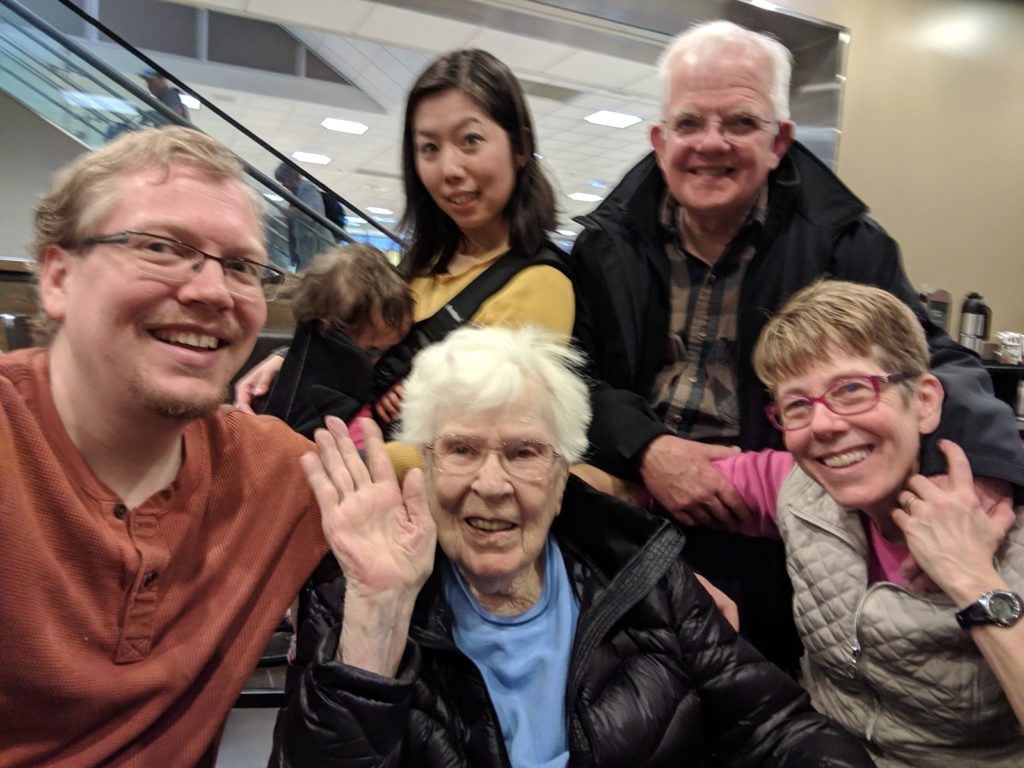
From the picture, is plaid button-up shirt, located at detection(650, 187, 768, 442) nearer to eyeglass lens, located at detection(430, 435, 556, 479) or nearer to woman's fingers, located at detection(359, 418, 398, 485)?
eyeglass lens, located at detection(430, 435, 556, 479)

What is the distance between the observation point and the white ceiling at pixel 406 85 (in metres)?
3.73

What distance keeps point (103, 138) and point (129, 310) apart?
4800 mm

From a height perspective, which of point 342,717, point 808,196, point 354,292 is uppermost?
point 808,196

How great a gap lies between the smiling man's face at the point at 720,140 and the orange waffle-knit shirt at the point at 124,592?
49.9 inches

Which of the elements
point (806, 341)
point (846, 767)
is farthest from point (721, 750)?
point (806, 341)

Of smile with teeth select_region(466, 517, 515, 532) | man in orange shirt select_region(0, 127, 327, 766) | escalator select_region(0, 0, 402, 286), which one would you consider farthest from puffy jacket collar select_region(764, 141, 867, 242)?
escalator select_region(0, 0, 402, 286)

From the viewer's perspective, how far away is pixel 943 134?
405 centimetres

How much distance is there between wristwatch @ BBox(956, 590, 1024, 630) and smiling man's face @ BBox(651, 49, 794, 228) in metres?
1.07

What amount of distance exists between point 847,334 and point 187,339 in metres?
1.24

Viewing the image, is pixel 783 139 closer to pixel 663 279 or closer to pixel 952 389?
pixel 663 279

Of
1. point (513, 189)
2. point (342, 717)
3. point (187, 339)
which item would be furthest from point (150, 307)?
point (513, 189)

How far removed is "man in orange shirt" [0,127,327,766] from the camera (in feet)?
3.59

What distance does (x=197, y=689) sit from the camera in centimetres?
125

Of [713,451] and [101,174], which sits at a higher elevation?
[101,174]
